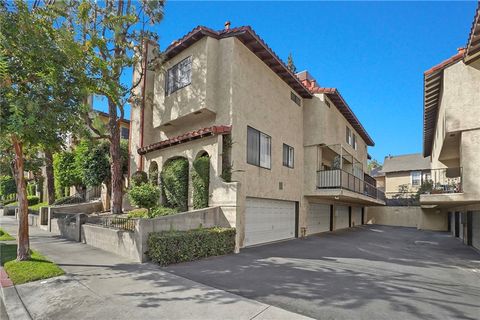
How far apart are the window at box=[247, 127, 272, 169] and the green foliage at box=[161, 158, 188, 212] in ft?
10.5

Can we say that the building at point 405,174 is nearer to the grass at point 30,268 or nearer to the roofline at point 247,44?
the roofline at point 247,44

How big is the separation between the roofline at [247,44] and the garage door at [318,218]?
867cm

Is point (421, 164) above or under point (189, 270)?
above

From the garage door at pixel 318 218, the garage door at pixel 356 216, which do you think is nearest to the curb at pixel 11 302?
the garage door at pixel 318 218

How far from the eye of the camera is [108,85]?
1092 cm

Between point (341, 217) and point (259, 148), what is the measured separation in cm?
1571

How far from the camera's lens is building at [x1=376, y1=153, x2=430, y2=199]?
36.7 m

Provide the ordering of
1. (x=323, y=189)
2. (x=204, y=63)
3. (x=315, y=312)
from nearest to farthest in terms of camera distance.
→ (x=315, y=312) < (x=204, y=63) < (x=323, y=189)

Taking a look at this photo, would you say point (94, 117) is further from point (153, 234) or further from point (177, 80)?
point (153, 234)

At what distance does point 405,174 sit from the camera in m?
38.8

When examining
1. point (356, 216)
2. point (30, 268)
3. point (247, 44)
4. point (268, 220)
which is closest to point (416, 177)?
point (356, 216)

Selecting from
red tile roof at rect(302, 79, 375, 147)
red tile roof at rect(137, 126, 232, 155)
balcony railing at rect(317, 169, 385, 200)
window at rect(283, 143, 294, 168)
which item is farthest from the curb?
red tile roof at rect(302, 79, 375, 147)

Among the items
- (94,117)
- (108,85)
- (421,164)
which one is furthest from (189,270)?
(421,164)

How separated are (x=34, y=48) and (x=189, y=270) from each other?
7664mm
